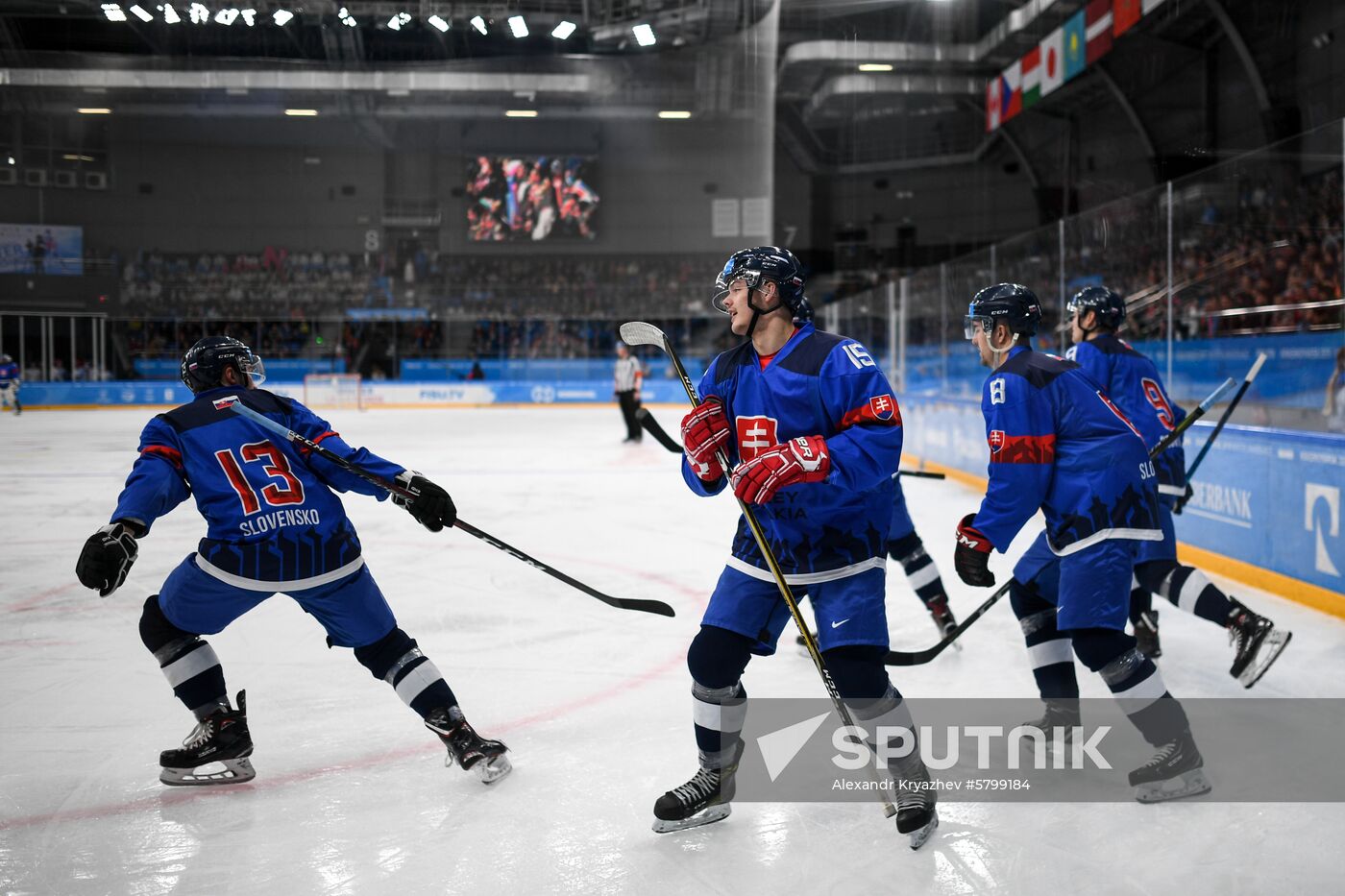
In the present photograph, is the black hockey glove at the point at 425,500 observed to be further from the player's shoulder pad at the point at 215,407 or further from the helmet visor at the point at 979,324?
the helmet visor at the point at 979,324

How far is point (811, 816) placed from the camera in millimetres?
2354

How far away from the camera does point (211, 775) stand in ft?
8.41

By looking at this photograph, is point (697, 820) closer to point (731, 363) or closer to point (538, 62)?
point (731, 363)

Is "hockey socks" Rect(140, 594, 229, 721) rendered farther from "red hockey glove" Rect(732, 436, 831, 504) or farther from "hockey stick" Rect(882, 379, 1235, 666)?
"hockey stick" Rect(882, 379, 1235, 666)

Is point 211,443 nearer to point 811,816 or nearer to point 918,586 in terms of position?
point 811,816

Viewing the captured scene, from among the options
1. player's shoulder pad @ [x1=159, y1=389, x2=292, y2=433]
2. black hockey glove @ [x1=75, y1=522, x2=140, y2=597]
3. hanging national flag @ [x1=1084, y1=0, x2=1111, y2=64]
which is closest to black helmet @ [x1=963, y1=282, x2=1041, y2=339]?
player's shoulder pad @ [x1=159, y1=389, x2=292, y2=433]

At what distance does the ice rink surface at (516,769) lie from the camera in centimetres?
209

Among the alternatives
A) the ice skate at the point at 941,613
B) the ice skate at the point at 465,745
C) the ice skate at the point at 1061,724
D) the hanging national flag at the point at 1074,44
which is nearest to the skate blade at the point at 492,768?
the ice skate at the point at 465,745

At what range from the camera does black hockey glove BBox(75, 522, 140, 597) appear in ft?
7.43

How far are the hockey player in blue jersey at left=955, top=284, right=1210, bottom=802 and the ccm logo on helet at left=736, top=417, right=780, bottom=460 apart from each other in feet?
1.78

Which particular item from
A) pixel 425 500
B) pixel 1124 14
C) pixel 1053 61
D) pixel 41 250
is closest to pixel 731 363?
pixel 425 500

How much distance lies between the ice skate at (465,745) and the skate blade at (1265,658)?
2.14 m

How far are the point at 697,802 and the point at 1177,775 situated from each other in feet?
→ 3.49

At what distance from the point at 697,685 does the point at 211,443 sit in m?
1.20
